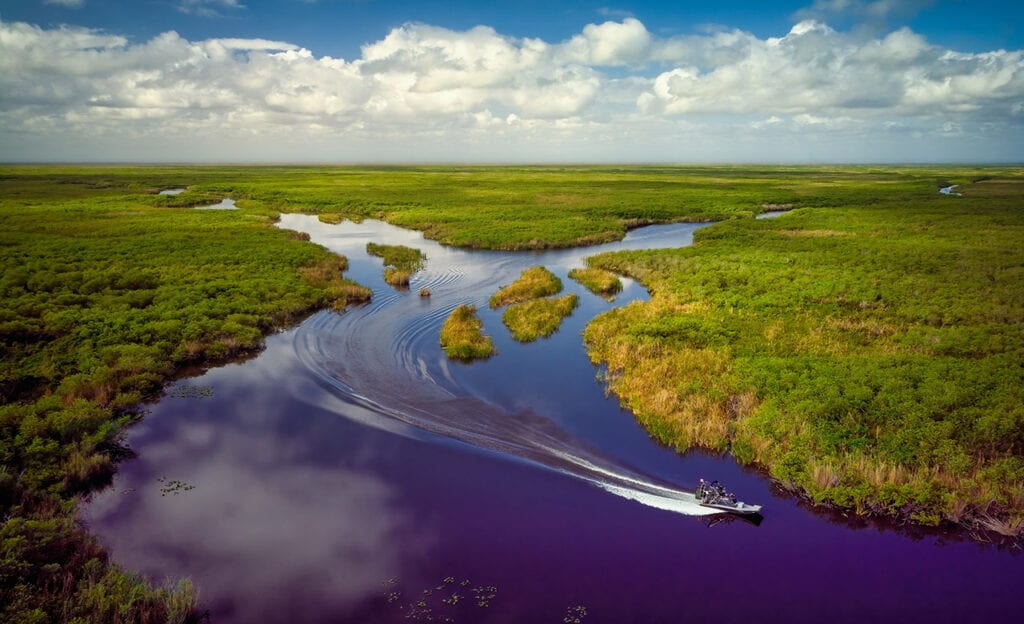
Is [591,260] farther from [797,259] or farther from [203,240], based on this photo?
[203,240]

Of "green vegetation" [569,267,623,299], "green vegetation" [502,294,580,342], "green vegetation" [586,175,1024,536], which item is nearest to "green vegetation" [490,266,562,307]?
"green vegetation" [502,294,580,342]

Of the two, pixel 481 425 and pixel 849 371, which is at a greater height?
pixel 849 371

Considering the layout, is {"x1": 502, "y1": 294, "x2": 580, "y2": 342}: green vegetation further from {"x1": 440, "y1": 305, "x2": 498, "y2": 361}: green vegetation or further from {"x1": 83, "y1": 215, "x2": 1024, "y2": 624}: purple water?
{"x1": 83, "y1": 215, "x2": 1024, "y2": 624}: purple water

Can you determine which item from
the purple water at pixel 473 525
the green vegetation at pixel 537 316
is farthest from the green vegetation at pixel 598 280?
the purple water at pixel 473 525

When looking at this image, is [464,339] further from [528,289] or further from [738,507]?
[738,507]

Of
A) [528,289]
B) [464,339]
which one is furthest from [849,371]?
[528,289]

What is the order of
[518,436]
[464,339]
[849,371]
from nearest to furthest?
[518,436] < [849,371] < [464,339]
